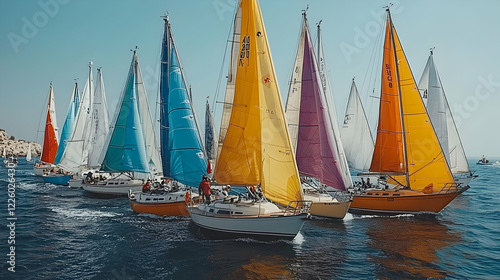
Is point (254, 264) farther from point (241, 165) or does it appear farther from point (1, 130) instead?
point (1, 130)

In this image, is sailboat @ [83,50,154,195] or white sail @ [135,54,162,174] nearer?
sailboat @ [83,50,154,195]

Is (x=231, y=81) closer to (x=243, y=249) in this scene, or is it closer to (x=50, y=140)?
(x=243, y=249)

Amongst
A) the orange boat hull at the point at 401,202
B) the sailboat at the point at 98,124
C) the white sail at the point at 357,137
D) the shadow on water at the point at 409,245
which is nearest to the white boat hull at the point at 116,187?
the sailboat at the point at 98,124

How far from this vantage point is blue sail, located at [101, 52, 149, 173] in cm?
3139

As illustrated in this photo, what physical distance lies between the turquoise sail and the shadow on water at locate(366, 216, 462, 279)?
44.9 ft

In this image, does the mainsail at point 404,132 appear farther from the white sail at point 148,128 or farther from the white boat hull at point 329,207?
the white sail at point 148,128

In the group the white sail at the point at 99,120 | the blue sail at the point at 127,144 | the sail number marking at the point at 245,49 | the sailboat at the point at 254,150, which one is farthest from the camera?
the white sail at the point at 99,120

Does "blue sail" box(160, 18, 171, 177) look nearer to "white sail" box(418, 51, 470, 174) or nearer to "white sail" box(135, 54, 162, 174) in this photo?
"white sail" box(135, 54, 162, 174)

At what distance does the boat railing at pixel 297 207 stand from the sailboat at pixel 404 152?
11376mm

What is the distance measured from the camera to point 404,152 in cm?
2620

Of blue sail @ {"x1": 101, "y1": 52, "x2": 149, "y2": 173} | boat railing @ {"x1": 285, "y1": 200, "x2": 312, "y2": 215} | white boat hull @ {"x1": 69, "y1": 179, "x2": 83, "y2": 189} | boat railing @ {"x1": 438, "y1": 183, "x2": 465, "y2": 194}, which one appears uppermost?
blue sail @ {"x1": 101, "y1": 52, "x2": 149, "y2": 173}

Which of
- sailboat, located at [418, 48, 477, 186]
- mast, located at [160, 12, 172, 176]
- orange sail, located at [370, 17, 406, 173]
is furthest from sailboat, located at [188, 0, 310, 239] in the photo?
sailboat, located at [418, 48, 477, 186]

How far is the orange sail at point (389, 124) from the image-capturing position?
27.1 meters

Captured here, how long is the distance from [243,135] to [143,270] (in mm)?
8997
